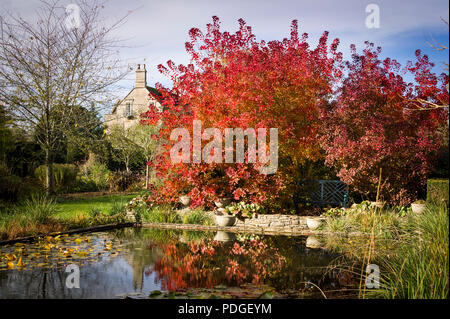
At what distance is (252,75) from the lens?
966cm

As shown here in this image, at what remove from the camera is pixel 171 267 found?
6.02m

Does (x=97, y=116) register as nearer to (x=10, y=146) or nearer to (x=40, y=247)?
(x=10, y=146)

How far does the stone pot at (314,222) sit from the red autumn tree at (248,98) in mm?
1127

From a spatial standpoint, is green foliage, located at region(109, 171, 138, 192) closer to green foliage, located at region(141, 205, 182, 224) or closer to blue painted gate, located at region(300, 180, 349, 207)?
green foliage, located at region(141, 205, 182, 224)

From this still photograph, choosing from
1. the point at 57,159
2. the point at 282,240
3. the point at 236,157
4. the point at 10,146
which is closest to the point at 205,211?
the point at 236,157

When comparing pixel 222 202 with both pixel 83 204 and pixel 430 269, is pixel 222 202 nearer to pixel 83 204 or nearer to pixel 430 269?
pixel 83 204

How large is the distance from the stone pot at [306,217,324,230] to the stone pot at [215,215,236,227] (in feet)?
6.07

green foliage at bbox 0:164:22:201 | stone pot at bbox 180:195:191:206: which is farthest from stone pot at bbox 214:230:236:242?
green foliage at bbox 0:164:22:201

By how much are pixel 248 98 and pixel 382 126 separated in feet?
10.5

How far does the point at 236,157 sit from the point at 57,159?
1364 cm

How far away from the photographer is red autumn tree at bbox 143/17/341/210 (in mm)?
9711

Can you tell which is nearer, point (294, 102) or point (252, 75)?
point (252, 75)

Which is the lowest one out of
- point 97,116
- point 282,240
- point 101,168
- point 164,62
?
point 282,240

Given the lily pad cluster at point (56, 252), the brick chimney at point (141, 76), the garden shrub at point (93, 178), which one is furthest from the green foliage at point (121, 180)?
the brick chimney at point (141, 76)
